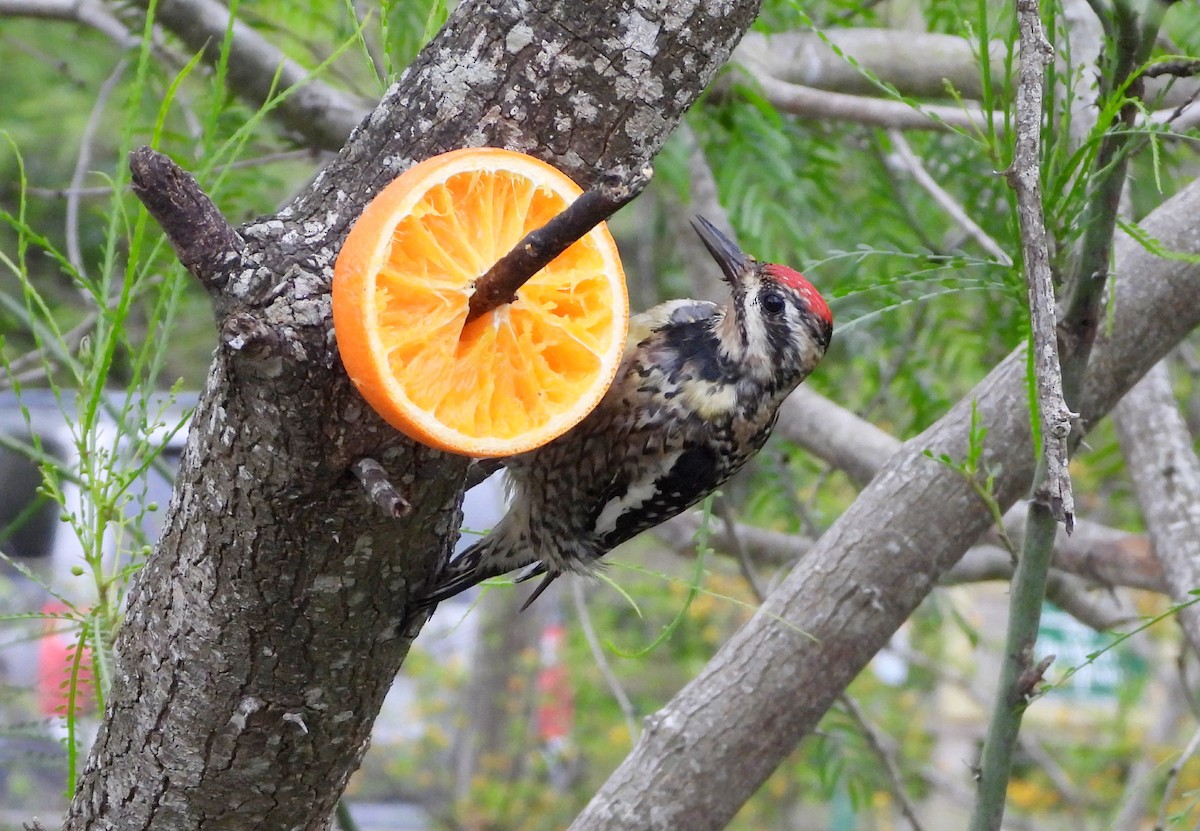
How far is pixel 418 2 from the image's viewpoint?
2426 mm

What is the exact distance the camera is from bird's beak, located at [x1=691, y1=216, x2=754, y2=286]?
2062 millimetres

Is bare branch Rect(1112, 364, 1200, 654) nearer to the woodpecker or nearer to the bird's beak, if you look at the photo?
the woodpecker

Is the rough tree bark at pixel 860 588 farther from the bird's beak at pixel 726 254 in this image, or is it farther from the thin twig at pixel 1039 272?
the thin twig at pixel 1039 272

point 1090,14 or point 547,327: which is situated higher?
point 1090,14

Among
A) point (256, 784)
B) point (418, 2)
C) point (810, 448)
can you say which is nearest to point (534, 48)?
point (256, 784)

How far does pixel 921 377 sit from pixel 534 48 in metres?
2.61

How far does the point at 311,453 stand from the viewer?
3.59ft

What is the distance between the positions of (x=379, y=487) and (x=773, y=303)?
1109mm

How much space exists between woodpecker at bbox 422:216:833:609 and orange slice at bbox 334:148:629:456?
729 mm

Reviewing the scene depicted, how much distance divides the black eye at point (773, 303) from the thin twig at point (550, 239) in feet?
2.82

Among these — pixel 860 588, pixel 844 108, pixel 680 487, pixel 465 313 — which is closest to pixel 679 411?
pixel 680 487

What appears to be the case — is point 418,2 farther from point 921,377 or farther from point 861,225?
point 921,377

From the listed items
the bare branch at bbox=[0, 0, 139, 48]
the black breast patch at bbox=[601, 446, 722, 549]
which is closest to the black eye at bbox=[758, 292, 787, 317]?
the black breast patch at bbox=[601, 446, 722, 549]

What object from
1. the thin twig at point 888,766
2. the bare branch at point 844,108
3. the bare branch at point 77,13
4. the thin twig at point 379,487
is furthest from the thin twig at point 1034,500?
the bare branch at point 77,13
